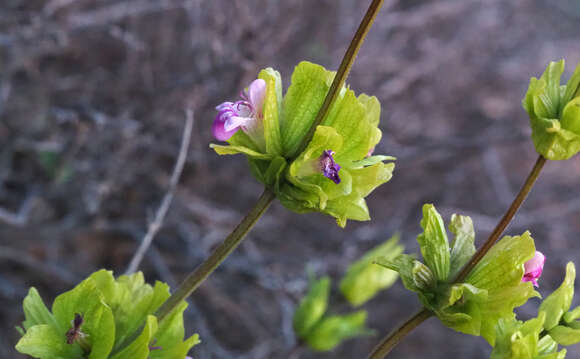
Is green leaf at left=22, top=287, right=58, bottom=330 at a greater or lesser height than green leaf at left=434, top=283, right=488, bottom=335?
greater

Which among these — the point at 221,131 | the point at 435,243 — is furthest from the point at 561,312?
the point at 221,131

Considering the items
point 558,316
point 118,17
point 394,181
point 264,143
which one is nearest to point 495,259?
point 558,316

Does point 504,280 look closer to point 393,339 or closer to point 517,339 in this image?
point 517,339

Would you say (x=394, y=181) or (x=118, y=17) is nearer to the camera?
(x=118, y=17)

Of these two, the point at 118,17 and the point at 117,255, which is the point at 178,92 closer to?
the point at 118,17

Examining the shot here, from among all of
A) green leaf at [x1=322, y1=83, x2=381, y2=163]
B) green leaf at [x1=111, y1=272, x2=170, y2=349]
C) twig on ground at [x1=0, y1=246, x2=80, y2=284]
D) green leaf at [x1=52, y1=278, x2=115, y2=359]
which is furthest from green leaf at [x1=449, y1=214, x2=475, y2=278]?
twig on ground at [x1=0, y1=246, x2=80, y2=284]

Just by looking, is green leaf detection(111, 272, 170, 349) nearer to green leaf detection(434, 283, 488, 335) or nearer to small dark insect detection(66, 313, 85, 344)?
small dark insect detection(66, 313, 85, 344)
